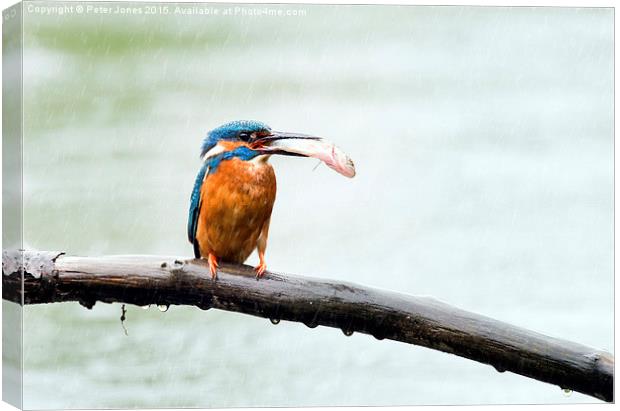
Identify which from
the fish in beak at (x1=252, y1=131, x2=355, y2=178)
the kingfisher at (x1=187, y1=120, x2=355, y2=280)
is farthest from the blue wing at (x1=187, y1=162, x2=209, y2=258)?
the fish in beak at (x1=252, y1=131, x2=355, y2=178)

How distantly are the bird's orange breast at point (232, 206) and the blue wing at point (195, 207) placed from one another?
3 cm

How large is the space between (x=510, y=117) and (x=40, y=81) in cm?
273

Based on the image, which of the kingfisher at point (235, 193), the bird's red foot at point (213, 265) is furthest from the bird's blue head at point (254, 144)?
the bird's red foot at point (213, 265)

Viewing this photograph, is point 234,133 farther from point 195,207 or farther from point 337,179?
point 337,179

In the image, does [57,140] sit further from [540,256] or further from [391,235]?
[540,256]

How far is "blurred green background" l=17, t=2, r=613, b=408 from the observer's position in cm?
683

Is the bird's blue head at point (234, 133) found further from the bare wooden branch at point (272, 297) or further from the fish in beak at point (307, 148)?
the bare wooden branch at point (272, 297)

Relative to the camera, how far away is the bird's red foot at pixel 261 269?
6.68m

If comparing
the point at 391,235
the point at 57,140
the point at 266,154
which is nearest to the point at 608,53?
the point at 391,235

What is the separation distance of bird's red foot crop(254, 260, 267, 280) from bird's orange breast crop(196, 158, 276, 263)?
0.33 feet

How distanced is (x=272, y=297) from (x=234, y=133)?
100 centimetres

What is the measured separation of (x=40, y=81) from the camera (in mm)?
6785

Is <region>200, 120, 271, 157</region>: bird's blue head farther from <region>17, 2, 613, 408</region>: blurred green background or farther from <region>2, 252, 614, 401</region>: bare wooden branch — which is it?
<region>2, 252, 614, 401</region>: bare wooden branch

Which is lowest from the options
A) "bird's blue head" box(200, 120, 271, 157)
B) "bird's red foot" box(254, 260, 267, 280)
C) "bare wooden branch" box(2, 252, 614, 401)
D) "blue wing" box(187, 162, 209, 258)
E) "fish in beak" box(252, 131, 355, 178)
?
"bare wooden branch" box(2, 252, 614, 401)
